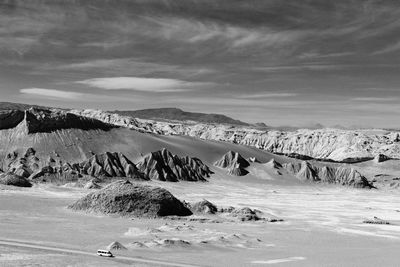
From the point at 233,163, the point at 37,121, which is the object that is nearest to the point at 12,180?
the point at 37,121

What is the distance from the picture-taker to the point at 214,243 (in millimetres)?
45906

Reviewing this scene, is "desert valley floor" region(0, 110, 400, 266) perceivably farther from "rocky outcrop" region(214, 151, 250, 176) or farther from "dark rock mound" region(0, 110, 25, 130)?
"dark rock mound" region(0, 110, 25, 130)

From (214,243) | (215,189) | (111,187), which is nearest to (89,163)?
(215,189)

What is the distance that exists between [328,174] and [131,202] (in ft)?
354

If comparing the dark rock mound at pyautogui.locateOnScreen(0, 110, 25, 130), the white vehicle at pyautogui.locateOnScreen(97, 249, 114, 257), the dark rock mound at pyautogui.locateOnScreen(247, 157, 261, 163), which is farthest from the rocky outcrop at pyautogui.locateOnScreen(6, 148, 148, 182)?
the white vehicle at pyautogui.locateOnScreen(97, 249, 114, 257)

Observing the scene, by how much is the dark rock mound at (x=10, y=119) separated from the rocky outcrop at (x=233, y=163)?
63.1 m

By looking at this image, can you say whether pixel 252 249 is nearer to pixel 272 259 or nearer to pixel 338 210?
pixel 272 259

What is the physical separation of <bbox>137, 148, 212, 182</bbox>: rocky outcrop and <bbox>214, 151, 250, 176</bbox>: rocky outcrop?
9.06 meters

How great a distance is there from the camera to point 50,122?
141 m

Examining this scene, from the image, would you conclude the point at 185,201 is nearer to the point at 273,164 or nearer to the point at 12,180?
the point at 12,180

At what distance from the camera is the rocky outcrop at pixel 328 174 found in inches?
6088

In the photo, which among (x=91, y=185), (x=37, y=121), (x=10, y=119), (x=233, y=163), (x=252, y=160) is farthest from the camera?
(x=252, y=160)

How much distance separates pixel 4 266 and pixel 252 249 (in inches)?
886

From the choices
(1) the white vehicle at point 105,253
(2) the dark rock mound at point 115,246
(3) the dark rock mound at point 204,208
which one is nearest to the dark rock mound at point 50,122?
(3) the dark rock mound at point 204,208
